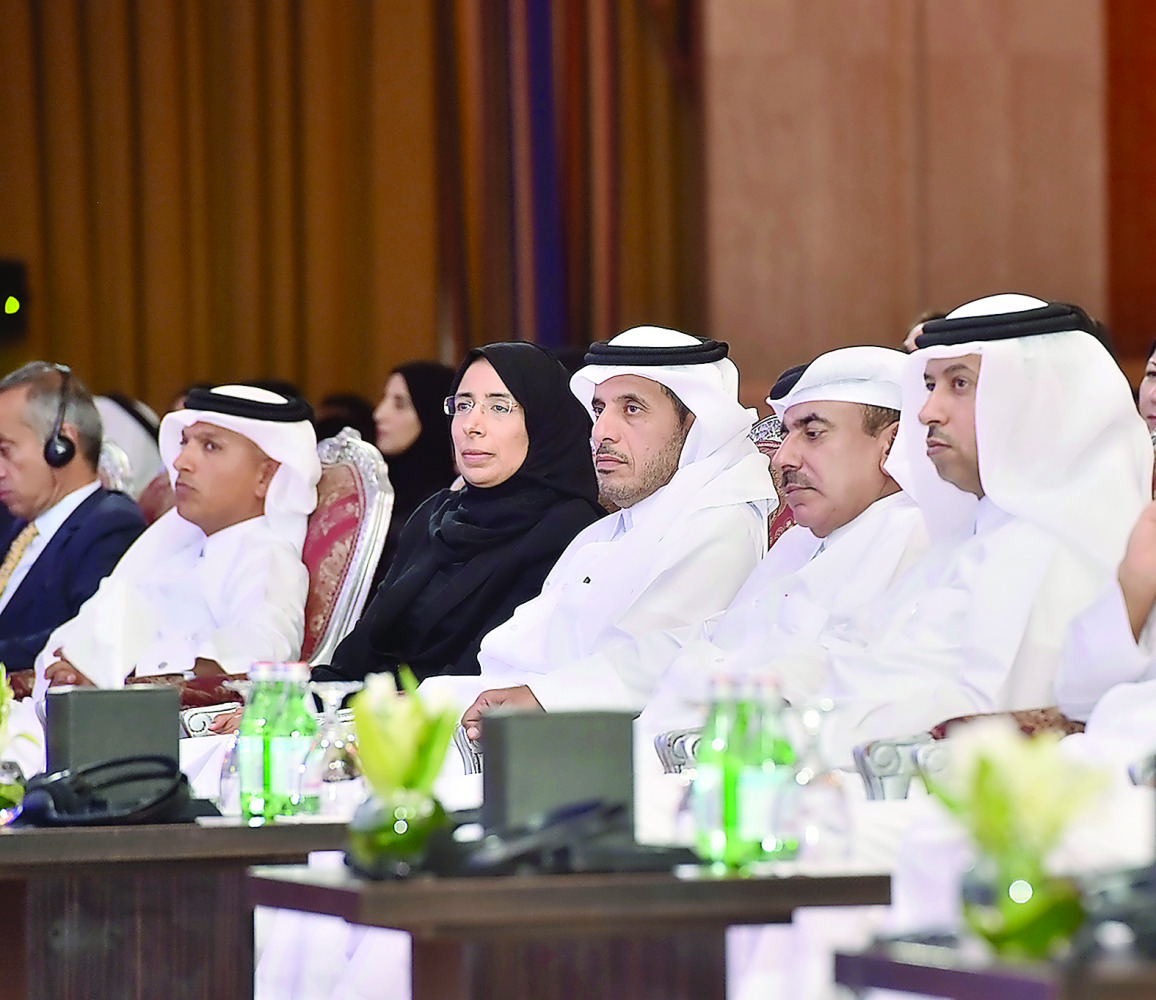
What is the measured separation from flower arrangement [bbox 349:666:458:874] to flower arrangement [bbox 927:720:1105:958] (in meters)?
0.63

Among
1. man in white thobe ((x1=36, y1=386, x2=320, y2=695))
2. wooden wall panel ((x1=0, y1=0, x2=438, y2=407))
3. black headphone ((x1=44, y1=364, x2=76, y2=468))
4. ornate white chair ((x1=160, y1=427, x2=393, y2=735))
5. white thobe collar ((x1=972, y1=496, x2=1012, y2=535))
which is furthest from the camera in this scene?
wooden wall panel ((x1=0, y1=0, x2=438, y2=407))

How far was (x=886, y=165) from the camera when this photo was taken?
716 centimetres

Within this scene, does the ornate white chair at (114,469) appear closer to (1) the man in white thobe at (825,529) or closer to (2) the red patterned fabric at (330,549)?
(2) the red patterned fabric at (330,549)

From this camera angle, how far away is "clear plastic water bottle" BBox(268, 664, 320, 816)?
2.63 m

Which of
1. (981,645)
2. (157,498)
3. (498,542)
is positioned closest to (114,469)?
(157,498)

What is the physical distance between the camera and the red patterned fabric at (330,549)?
16.2 feet

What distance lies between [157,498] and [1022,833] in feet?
16.7

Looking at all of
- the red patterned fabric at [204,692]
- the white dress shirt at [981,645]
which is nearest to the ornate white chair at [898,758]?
the white dress shirt at [981,645]

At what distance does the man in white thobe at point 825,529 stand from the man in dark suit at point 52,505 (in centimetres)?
217

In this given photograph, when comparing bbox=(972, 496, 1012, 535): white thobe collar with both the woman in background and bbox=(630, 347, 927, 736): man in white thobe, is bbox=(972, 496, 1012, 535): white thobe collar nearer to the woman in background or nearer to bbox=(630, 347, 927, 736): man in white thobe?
bbox=(630, 347, 927, 736): man in white thobe

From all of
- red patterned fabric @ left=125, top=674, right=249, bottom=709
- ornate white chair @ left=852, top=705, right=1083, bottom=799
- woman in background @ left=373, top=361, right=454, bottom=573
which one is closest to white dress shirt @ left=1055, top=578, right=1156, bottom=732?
ornate white chair @ left=852, top=705, right=1083, bottom=799

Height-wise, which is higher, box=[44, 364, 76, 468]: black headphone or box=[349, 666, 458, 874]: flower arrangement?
box=[44, 364, 76, 468]: black headphone

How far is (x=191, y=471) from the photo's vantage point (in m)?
5.18

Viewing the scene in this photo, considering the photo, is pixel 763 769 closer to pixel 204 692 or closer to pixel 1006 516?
pixel 1006 516
